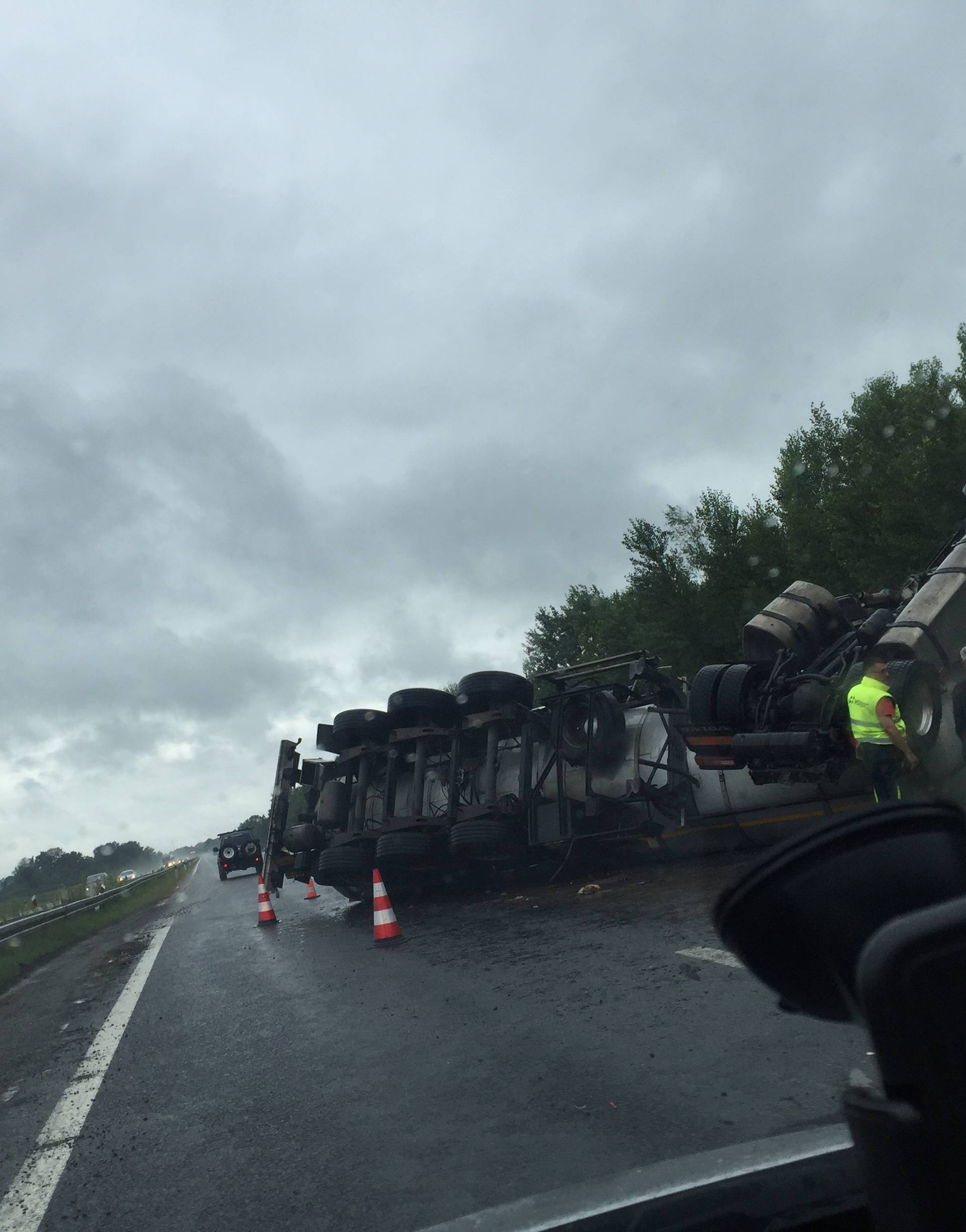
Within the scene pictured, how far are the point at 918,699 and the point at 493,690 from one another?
19.1ft

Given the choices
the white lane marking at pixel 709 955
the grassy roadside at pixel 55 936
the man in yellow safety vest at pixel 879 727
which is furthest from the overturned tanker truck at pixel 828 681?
the grassy roadside at pixel 55 936

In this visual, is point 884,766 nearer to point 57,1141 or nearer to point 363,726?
point 57,1141

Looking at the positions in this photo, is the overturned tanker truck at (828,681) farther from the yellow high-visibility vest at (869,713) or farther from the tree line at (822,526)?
the tree line at (822,526)

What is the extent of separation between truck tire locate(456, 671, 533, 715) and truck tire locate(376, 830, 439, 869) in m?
1.77

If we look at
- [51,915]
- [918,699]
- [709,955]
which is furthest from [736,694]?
[51,915]

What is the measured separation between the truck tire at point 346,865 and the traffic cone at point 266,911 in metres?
1.30

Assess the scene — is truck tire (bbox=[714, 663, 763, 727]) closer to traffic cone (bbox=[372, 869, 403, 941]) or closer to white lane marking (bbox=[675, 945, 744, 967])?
white lane marking (bbox=[675, 945, 744, 967])

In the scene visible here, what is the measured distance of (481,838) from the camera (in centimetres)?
1166

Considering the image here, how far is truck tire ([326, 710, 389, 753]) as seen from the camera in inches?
561

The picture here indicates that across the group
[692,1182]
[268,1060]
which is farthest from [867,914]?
[268,1060]

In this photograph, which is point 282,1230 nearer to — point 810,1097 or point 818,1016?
point 810,1097

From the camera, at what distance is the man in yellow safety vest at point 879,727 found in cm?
762

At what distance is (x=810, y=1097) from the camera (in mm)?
3635

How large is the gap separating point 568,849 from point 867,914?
1073cm
